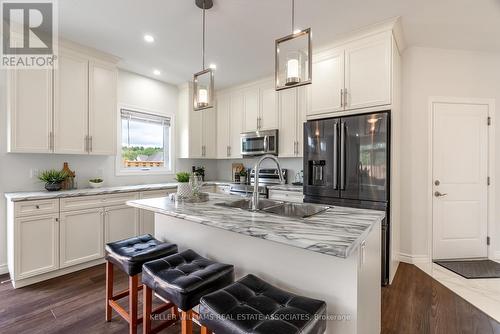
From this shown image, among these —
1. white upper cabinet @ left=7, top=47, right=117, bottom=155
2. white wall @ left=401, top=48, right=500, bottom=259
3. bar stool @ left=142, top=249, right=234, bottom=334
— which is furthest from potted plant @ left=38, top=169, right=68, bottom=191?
white wall @ left=401, top=48, right=500, bottom=259

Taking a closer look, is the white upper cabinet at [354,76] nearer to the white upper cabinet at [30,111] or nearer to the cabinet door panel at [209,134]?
the cabinet door panel at [209,134]

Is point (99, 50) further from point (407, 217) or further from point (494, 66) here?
point (494, 66)

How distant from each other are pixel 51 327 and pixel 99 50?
3.08 meters

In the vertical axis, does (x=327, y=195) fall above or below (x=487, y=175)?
below

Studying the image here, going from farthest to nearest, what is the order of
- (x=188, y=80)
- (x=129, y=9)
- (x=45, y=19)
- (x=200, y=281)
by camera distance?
(x=188, y=80) < (x=45, y=19) < (x=129, y=9) < (x=200, y=281)

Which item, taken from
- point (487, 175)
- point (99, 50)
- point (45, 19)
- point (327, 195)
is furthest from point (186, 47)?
point (487, 175)

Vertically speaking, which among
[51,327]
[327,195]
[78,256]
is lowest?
[51,327]

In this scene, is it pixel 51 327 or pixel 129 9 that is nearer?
pixel 51 327

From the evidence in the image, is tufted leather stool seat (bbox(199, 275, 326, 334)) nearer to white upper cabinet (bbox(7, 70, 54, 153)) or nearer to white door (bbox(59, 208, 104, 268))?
white door (bbox(59, 208, 104, 268))

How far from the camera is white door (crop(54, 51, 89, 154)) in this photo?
2932 mm

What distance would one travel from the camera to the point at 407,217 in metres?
3.25

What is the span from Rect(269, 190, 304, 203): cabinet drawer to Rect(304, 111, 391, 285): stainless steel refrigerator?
0.35 meters

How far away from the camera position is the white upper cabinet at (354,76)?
2600 millimetres

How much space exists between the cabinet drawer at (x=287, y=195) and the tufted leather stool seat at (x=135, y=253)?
6.17ft
